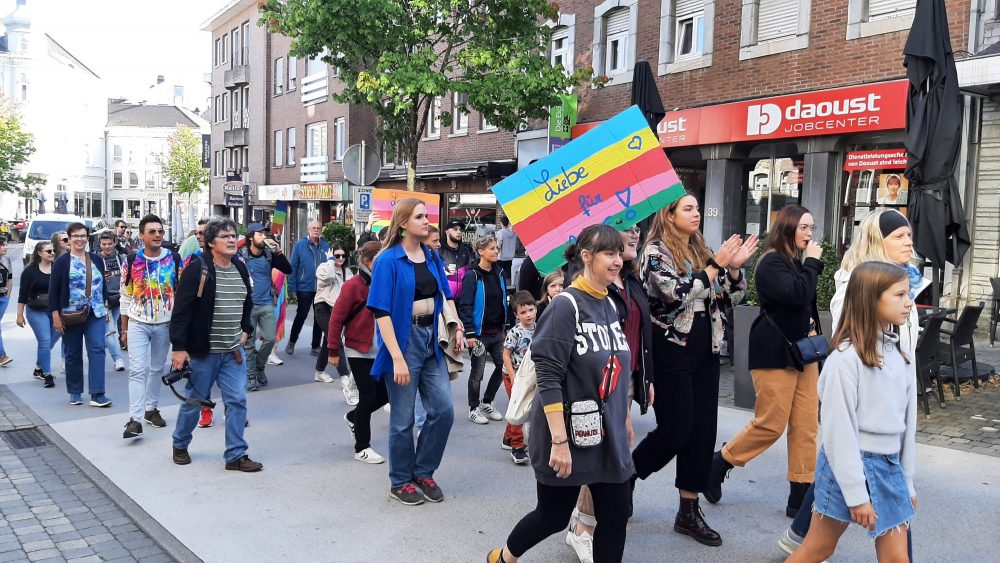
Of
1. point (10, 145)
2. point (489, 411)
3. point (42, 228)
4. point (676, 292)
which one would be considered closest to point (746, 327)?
point (489, 411)

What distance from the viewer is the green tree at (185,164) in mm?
59594

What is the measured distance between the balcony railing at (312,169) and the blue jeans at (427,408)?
104 feet

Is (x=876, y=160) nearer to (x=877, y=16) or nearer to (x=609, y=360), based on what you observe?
(x=877, y=16)

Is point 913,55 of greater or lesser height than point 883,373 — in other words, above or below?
above

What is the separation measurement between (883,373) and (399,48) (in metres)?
14.1

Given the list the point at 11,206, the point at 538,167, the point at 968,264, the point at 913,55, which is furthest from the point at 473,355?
the point at 11,206

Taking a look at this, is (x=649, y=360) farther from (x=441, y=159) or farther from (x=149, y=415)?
(x=441, y=159)

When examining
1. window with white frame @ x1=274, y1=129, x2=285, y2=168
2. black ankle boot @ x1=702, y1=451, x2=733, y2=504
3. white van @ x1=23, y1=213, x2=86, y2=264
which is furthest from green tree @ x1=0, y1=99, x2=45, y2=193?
black ankle boot @ x1=702, y1=451, x2=733, y2=504

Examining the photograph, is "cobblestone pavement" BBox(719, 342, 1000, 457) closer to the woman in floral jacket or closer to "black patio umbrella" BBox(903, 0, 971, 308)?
"black patio umbrella" BBox(903, 0, 971, 308)

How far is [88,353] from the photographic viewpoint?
8.27 meters

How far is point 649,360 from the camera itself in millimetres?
4223

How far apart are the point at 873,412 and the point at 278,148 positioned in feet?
133

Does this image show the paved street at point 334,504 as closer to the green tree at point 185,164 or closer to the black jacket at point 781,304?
the black jacket at point 781,304

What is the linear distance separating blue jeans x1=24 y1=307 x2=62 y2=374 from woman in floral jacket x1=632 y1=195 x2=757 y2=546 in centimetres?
764
